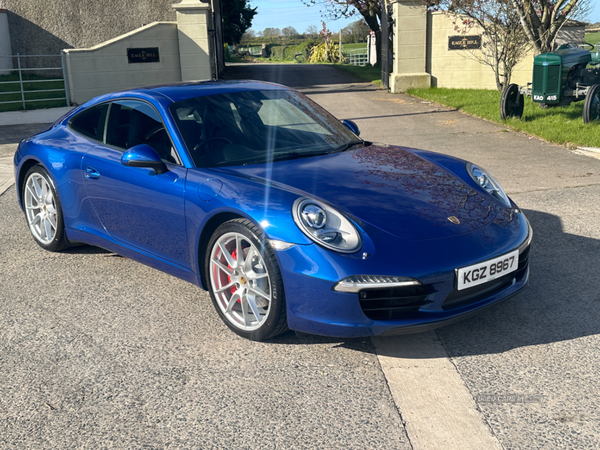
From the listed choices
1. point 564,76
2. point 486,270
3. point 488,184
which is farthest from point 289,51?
point 486,270

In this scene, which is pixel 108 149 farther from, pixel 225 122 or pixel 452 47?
pixel 452 47

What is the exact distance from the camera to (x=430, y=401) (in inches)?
117

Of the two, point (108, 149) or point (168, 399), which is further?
point (108, 149)

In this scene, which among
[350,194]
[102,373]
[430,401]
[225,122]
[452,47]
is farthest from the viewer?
[452,47]

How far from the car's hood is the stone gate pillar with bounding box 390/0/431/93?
14.1 m

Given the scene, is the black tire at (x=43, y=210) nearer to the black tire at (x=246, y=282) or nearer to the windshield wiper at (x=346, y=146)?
the black tire at (x=246, y=282)

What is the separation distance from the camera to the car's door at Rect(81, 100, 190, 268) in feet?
13.1

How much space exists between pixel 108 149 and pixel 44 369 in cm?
180

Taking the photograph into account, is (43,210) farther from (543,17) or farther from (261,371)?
(543,17)

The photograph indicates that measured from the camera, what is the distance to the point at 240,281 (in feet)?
12.0

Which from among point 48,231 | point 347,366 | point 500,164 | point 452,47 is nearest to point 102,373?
point 347,366

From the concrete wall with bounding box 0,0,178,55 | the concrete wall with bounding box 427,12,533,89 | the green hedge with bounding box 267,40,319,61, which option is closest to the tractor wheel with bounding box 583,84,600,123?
the concrete wall with bounding box 427,12,533,89

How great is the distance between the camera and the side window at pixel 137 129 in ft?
14.1

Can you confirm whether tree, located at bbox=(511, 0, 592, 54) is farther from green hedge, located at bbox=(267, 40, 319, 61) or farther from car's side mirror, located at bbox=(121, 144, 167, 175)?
green hedge, located at bbox=(267, 40, 319, 61)
